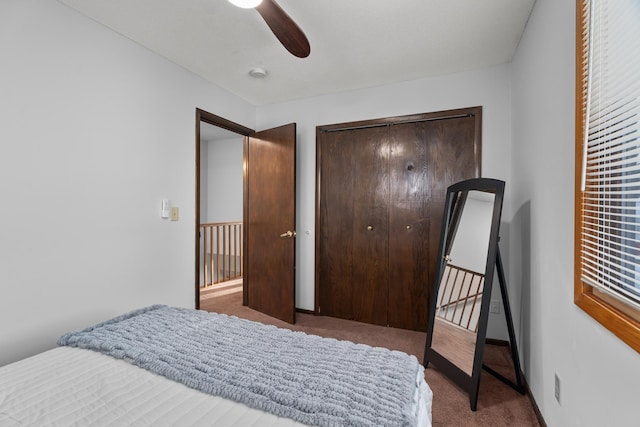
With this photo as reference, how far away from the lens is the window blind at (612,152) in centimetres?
87

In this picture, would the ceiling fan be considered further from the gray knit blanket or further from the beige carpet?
the beige carpet

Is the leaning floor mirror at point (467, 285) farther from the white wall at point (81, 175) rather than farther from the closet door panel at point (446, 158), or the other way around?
the white wall at point (81, 175)

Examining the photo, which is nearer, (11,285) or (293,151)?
(11,285)

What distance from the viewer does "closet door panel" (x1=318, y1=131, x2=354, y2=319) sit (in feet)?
10.7

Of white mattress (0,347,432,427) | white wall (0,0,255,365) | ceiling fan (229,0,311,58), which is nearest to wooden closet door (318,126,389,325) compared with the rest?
white wall (0,0,255,365)

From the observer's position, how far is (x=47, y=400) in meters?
1.04

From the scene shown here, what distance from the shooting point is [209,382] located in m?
1.14

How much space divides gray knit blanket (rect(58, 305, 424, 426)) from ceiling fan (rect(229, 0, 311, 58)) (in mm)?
1535

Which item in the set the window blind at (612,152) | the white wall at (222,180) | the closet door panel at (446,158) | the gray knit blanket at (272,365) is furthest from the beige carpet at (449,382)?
the white wall at (222,180)

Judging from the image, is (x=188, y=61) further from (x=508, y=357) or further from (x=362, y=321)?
(x=508, y=357)

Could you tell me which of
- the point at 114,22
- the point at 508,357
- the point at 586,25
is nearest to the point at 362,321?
the point at 508,357

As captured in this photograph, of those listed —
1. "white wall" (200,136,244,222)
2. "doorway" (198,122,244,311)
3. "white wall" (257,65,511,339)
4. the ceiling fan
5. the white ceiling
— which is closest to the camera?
the ceiling fan

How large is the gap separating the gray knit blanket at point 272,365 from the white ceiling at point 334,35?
74.9 inches

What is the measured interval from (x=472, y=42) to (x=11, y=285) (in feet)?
11.0
